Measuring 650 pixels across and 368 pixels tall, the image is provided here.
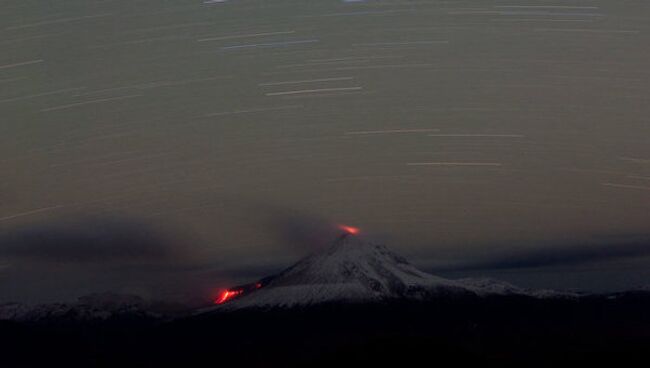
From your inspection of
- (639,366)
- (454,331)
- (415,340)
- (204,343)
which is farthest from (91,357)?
(639,366)

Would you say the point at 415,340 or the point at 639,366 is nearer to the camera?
the point at 639,366

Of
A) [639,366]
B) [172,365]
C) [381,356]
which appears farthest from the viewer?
[172,365]

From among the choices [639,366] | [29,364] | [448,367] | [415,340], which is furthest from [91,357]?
[639,366]

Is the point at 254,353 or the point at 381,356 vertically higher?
the point at 254,353

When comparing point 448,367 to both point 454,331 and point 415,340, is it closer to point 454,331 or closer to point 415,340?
point 415,340

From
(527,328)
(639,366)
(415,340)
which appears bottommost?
(639,366)

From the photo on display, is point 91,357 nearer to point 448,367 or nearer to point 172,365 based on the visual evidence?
point 172,365

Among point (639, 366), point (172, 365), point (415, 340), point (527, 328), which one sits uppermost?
point (527, 328)

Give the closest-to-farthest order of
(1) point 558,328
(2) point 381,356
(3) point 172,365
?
(2) point 381,356 < (3) point 172,365 < (1) point 558,328

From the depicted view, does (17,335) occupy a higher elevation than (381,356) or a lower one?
higher
